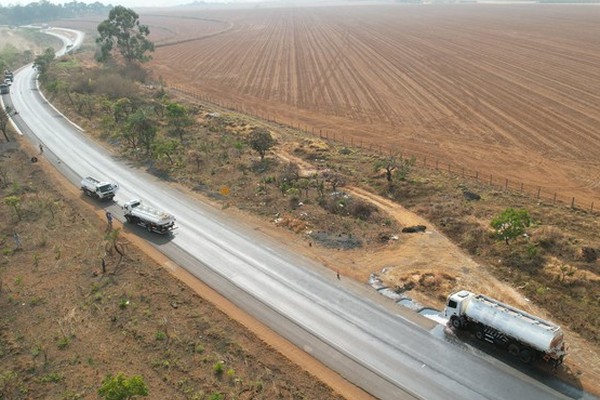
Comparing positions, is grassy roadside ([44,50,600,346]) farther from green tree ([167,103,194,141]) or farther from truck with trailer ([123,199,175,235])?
truck with trailer ([123,199,175,235])

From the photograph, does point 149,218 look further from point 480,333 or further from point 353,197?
point 480,333

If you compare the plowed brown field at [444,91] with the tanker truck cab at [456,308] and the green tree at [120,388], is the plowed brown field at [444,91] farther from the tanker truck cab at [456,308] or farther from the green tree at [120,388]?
the green tree at [120,388]

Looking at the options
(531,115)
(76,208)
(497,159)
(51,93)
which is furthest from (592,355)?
(51,93)

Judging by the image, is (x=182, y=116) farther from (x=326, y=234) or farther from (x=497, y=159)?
(x=497, y=159)

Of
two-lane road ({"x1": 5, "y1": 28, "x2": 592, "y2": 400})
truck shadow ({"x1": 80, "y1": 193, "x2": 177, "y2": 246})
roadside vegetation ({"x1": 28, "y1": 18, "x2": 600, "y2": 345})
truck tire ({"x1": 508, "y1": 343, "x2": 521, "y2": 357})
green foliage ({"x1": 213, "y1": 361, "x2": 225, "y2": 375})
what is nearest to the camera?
two-lane road ({"x1": 5, "y1": 28, "x2": 592, "y2": 400})

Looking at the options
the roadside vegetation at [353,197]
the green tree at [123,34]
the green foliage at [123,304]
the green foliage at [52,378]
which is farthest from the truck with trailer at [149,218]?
the green tree at [123,34]

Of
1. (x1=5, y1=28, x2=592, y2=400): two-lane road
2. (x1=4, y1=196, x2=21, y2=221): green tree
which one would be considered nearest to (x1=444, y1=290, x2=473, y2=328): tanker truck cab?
(x1=5, y1=28, x2=592, y2=400): two-lane road

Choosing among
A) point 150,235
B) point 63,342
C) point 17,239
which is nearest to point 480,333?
point 63,342
